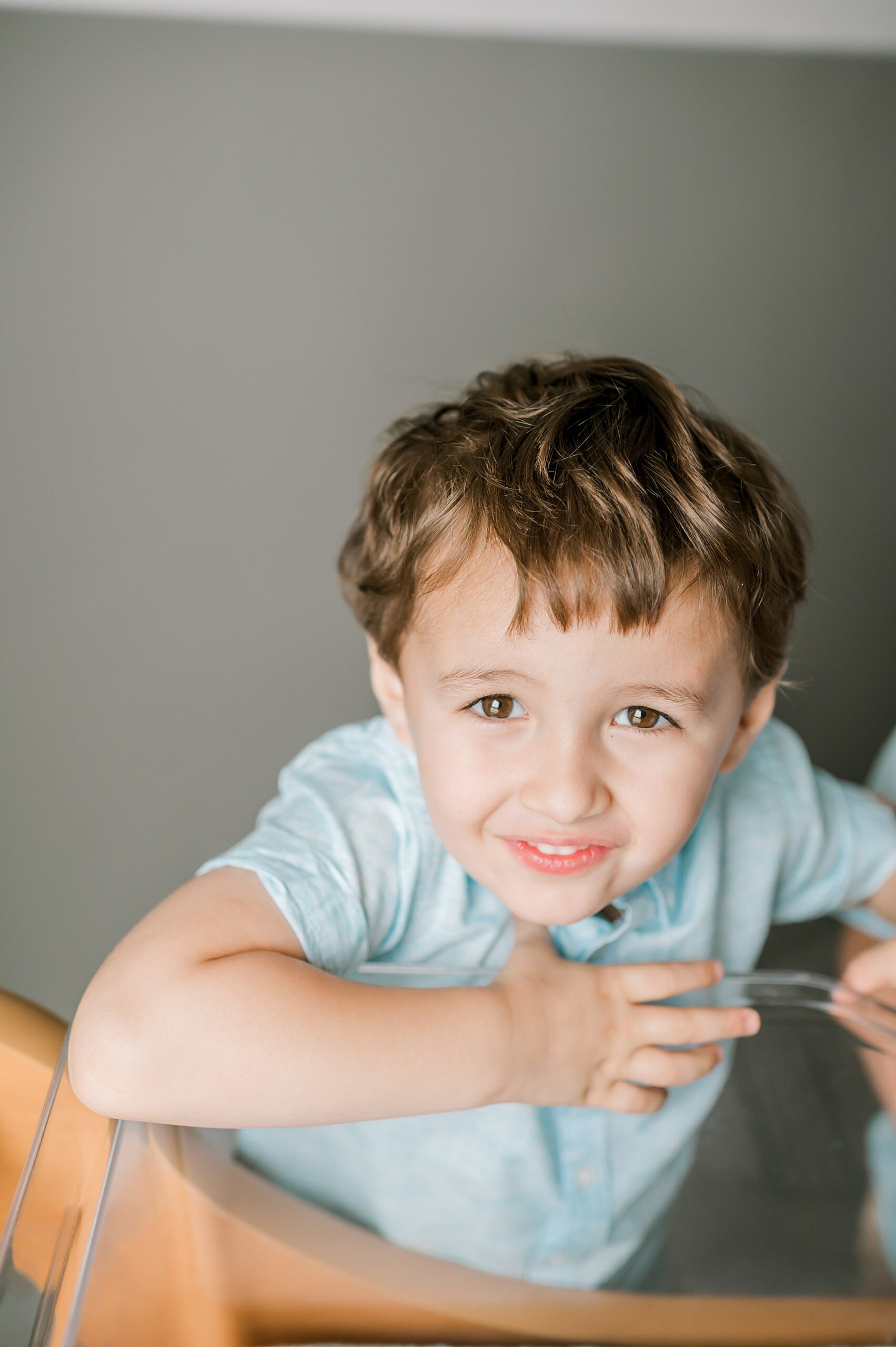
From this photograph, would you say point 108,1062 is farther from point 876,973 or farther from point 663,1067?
point 876,973

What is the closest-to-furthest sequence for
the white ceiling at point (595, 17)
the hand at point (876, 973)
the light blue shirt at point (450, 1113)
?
the light blue shirt at point (450, 1113) < the hand at point (876, 973) < the white ceiling at point (595, 17)

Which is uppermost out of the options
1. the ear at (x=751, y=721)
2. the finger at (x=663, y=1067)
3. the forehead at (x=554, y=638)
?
the forehead at (x=554, y=638)

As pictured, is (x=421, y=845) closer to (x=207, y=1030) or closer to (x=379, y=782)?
(x=379, y=782)

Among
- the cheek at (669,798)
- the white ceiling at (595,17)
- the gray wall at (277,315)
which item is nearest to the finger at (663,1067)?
the cheek at (669,798)

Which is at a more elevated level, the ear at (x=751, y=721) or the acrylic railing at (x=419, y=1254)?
the ear at (x=751, y=721)

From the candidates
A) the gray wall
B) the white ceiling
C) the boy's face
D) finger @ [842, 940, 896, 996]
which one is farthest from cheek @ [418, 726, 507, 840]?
the white ceiling

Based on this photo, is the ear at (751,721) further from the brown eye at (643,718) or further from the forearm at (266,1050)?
the forearm at (266,1050)

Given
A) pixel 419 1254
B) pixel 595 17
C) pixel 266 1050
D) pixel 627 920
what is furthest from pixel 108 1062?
pixel 595 17

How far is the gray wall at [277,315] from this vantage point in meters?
0.97

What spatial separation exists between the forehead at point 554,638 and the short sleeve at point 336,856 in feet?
0.33

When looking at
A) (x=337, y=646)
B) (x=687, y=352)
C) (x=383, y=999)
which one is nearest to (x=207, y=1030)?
(x=383, y=999)

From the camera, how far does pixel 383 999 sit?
0.47 m

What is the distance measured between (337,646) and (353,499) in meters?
0.15

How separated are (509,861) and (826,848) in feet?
0.91
